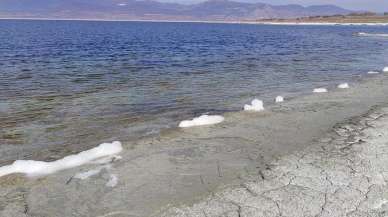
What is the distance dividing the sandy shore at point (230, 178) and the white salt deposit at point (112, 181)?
44mm

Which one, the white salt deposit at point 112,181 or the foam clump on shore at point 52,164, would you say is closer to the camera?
the white salt deposit at point 112,181

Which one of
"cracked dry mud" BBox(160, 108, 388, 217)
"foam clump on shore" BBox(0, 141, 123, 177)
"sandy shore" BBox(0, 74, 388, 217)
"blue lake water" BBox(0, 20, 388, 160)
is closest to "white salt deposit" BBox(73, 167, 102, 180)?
"sandy shore" BBox(0, 74, 388, 217)

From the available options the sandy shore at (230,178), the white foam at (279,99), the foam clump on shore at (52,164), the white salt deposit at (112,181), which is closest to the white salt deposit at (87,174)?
the sandy shore at (230,178)

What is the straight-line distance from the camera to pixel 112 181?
6.93 meters

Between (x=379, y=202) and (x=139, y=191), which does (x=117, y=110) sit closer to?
(x=139, y=191)

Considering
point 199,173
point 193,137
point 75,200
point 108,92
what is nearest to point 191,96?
point 108,92

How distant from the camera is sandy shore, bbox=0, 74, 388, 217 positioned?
5.87m

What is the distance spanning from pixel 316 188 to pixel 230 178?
4.60ft

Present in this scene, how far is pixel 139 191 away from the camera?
21.4 feet

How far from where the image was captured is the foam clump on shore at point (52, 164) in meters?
7.42

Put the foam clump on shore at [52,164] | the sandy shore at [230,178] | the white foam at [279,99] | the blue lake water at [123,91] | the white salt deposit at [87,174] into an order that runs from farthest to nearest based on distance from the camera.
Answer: the white foam at [279,99] < the blue lake water at [123,91] < the foam clump on shore at [52,164] < the white salt deposit at [87,174] < the sandy shore at [230,178]

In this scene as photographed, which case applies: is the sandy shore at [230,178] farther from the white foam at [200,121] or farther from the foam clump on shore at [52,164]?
the white foam at [200,121]

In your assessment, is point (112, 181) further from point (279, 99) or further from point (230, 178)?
point (279, 99)

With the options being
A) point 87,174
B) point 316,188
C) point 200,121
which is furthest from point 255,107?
point 87,174
